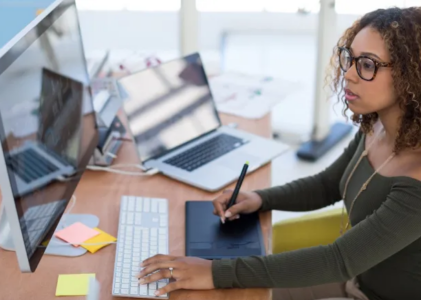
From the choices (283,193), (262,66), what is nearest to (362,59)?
(283,193)

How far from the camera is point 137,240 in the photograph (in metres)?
1.38

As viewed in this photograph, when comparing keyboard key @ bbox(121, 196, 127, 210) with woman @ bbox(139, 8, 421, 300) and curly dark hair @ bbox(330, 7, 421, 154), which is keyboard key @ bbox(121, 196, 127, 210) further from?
curly dark hair @ bbox(330, 7, 421, 154)

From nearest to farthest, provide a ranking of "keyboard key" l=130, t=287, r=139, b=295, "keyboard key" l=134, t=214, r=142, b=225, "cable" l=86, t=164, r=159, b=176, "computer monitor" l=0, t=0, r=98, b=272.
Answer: "computer monitor" l=0, t=0, r=98, b=272, "keyboard key" l=130, t=287, r=139, b=295, "keyboard key" l=134, t=214, r=142, b=225, "cable" l=86, t=164, r=159, b=176

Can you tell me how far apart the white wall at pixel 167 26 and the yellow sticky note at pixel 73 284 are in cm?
288

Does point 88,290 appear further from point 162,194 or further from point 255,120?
point 255,120

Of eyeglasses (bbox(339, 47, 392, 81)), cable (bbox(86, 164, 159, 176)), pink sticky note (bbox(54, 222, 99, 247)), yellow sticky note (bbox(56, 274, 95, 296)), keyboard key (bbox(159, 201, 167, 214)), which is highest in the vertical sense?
eyeglasses (bbox(339, 47, 392, 81))

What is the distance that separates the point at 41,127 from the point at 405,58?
77 cm

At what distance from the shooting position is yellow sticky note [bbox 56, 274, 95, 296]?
1222mm

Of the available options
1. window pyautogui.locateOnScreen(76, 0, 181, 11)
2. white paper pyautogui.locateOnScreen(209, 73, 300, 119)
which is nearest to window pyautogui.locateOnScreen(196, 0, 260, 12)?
window pyautogui.locateOnScreen(76, 0, 181, 11)

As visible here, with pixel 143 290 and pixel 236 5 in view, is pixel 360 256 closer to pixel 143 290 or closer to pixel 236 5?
pixel 143 290

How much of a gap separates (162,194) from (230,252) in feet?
1.07

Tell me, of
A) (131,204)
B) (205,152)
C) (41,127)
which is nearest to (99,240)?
(131,204)

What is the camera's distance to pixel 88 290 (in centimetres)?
123

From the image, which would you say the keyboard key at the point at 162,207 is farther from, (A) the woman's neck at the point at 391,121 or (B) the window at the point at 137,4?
(B) the window at the point at 137,4
